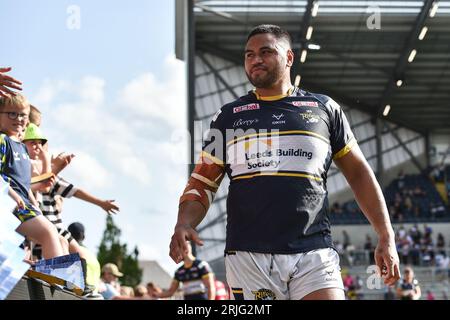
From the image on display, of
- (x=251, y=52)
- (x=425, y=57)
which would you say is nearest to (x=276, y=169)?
(x=251, y=52)

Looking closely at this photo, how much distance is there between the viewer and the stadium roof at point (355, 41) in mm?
35406

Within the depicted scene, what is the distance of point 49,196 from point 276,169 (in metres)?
3.39

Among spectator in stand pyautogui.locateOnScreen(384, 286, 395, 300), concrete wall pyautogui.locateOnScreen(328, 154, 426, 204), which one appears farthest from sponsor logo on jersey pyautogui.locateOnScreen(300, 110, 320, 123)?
concrete wall pyautogui.locateOnScreen(328, 154, 426, 204)

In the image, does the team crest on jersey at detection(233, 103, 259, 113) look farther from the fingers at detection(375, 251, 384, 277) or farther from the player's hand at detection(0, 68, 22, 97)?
the player's hand at detection(0, 68, 22, 97)

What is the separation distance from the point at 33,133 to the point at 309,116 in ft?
9.80

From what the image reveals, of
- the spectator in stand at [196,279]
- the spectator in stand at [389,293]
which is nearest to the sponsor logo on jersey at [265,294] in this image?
the spectator in stand at [196,279]

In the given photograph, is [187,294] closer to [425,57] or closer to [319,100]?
[319,100]

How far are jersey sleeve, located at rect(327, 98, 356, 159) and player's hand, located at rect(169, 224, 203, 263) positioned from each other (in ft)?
2.71

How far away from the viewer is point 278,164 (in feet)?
12.1

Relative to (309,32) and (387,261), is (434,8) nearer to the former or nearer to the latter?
(309,32)

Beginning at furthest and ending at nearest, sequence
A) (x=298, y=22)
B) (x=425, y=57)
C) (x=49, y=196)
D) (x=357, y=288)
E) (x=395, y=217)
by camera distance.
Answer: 1. (x=395, y=217)
2. (x=425, y=57)
3. (x=298, y=22)
4. (x=357, y=288)
5. (x=49, y=196)

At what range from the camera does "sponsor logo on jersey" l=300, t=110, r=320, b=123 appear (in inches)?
150

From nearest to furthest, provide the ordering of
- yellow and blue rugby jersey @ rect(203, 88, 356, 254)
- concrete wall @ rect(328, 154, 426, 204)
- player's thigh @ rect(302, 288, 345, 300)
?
player's thigh @ rect(302, 288, 345, 300) → yellow and blue rugby jersey @ rect(203, 88, 356, 254) → concrete wall @ rect(328, 154, 426, 204)

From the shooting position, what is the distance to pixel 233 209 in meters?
3.72
